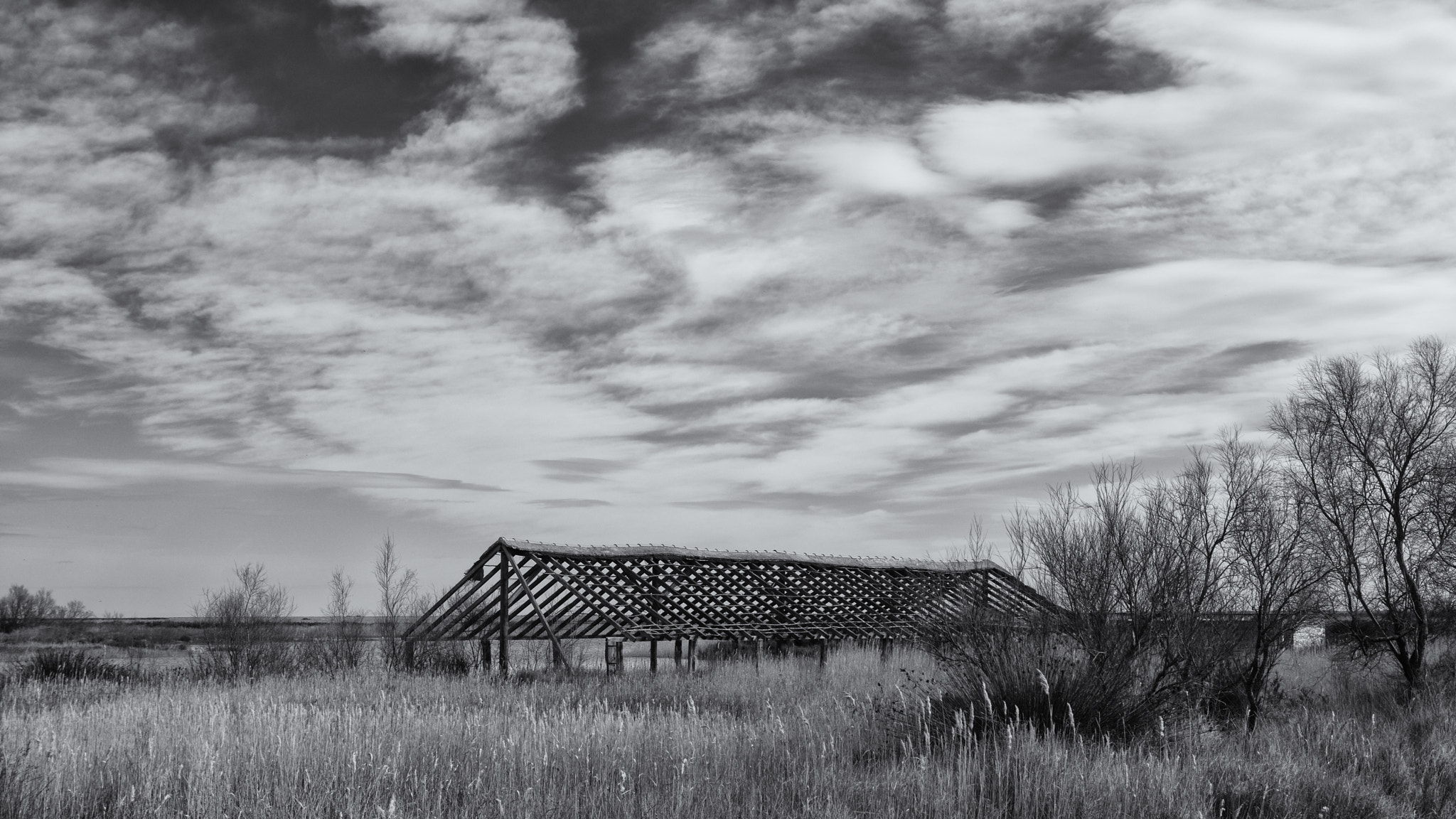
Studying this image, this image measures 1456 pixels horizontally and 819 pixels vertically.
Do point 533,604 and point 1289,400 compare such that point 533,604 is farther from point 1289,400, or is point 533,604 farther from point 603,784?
point 1289,400

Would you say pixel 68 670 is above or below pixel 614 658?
above

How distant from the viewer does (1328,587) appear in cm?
1673

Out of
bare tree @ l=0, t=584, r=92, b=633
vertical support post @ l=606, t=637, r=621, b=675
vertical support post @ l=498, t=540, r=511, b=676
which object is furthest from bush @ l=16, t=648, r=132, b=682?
bare tree @ l=0, t=584, r=92, b=633

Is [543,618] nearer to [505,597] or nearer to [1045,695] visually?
[505,597]

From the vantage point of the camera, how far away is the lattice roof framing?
55.1ft

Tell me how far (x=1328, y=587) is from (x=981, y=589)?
8.08 meters

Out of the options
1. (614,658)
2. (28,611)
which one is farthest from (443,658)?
(28,611)

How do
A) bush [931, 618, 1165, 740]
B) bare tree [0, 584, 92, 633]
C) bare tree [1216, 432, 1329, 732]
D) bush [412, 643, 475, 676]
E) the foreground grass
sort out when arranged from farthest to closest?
1. bare tree [0, 584, 92, 633]
2. bush [412, 643, 475, 676]
3. bare tree [1216, 432, 1329, 732]
4. bush [931, 618, 1165, 740]
5. the foreground grass

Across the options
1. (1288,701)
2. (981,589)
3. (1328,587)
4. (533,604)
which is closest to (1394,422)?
(1328,587)

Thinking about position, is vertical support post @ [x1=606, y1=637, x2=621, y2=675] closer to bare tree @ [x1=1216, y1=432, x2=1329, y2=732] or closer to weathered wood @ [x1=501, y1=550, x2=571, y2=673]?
weathered wood @ [x1=501, y1=550, x2=571, y2=673]

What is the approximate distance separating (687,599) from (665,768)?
40.2 feet

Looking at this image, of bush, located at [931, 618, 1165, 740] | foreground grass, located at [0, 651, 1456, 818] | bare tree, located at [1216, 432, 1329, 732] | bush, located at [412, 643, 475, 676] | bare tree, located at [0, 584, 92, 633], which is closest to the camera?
foreground grass, located at [0, 651, 1456, 818]

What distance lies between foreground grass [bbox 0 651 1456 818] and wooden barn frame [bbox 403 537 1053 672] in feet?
22.8

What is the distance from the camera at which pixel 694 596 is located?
59.8 ft
